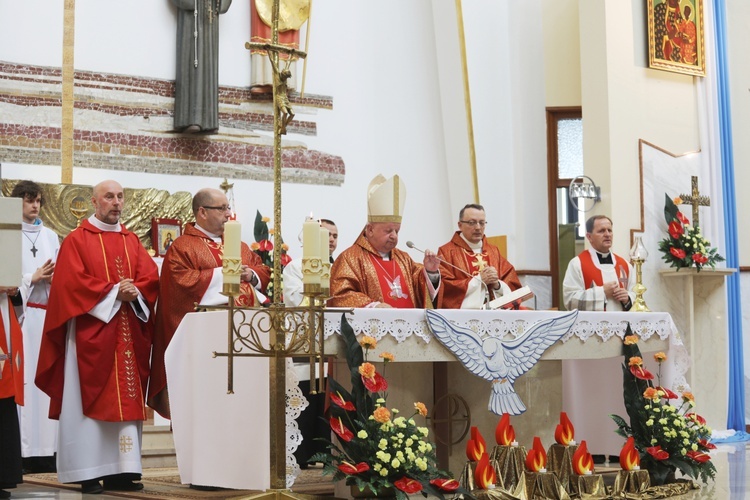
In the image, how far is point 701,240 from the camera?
430 inches

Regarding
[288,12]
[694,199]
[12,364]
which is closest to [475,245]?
[12,364]

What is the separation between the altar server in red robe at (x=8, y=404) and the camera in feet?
20.8

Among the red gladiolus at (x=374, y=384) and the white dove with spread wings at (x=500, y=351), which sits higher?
the white dove with spread wings at (x=500, y=351)

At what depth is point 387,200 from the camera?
698cm

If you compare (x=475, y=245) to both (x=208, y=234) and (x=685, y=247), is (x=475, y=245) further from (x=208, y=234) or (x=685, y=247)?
(x=685, y=247)

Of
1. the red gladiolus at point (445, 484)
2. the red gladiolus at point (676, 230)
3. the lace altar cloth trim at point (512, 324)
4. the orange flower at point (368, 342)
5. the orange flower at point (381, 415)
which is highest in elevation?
the red gladiolus at point (676, 230)

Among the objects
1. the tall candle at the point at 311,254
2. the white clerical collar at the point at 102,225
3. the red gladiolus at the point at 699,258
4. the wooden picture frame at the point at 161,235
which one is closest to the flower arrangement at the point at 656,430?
the tall candle at the point at 311,254

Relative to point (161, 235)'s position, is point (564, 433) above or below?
below

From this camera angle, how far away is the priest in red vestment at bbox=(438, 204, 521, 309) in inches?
289

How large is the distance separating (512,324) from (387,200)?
1075 millimetres

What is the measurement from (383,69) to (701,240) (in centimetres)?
352

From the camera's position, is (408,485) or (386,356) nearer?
(408,485)

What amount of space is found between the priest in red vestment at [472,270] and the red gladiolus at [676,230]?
3405 millimetres

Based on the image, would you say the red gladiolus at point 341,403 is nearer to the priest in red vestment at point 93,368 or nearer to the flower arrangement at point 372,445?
the flower arrangement at point 372,445
